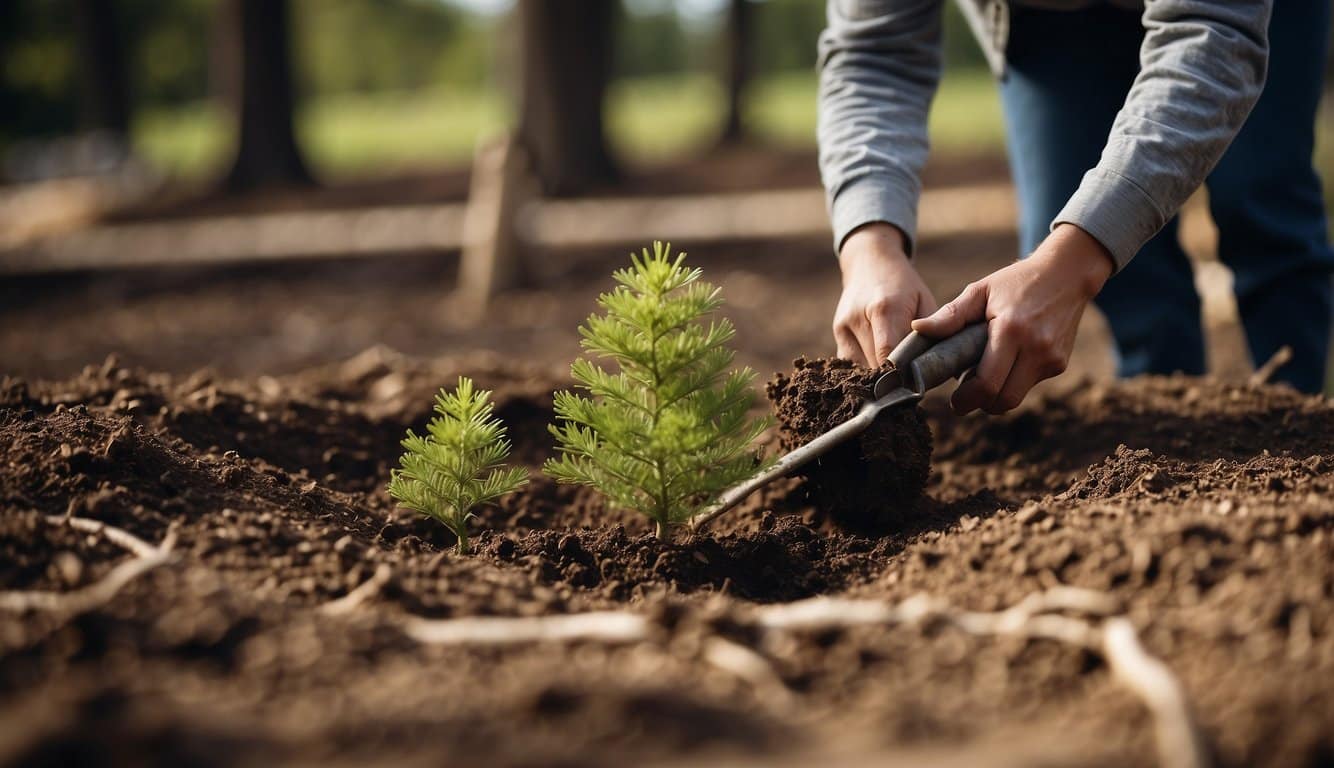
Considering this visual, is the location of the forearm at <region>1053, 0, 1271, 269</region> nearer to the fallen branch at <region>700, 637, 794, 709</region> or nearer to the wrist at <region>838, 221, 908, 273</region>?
the wrist at <region>838, 221, 908, 273</region>

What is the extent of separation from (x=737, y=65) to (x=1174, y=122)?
45.2 feet

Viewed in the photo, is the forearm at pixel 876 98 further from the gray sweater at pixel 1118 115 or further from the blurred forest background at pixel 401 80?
the blurred forest background at pixel 401 80

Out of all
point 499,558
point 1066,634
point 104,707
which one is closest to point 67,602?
point 104,707

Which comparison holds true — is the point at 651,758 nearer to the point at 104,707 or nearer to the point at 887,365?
the point at 104,707

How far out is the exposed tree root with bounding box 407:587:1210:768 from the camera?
4.89ft

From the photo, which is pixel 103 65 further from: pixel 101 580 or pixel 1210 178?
pixel 101 580

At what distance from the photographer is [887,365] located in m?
2.42

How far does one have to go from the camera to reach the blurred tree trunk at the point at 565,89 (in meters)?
10.3

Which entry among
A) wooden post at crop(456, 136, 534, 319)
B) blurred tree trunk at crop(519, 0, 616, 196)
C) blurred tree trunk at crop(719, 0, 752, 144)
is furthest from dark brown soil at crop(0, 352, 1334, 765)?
blurred tree trunk at crop(719, 0, 752, 144)

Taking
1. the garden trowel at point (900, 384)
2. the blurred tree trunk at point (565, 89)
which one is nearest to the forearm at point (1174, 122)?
the garden trowel at point (900, 384)

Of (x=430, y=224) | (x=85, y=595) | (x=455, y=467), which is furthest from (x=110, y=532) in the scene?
(x=430, y=224)

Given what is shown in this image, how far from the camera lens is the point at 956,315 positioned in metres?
2.36

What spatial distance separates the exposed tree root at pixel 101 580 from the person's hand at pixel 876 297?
1.46 m

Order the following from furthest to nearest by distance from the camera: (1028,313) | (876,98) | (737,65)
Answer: (737,65)
(876,98)
(1028,313)
